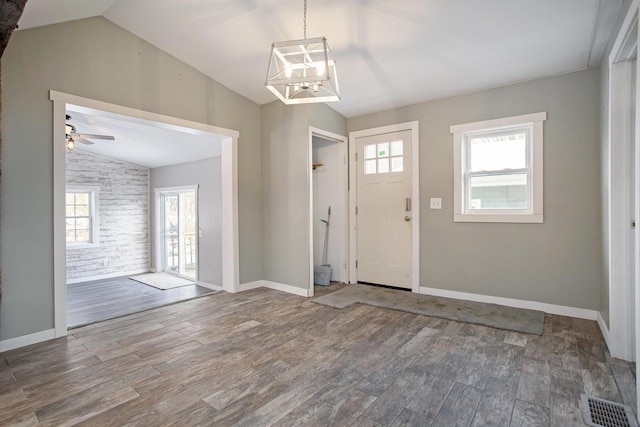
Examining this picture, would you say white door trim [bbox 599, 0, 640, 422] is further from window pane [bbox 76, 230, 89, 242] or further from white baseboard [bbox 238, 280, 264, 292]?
window pane [bbox 76, 230, 89, 242]

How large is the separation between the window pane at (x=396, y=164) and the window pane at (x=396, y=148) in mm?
70

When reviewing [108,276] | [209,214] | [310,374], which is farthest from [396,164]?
[108,276]

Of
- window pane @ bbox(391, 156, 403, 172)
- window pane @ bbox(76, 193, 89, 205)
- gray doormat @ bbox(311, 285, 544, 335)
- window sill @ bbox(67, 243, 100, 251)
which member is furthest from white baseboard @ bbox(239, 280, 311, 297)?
window pane @ bbox(76, 193, 89, 205)

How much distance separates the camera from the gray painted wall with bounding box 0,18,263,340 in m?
2.69

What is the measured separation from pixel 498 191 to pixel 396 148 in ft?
4.66

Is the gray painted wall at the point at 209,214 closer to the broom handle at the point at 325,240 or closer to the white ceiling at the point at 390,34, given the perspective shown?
the broom handle at the point at 325,240

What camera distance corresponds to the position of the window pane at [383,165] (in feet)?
15.0

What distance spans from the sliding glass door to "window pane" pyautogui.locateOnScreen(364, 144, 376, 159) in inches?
141

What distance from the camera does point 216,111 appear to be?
4.21 metres

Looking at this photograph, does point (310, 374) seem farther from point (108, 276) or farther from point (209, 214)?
point (108, 276)

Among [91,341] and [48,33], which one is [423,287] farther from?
[48,33]

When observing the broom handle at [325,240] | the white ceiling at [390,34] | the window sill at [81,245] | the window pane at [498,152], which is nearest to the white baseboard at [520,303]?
the window pane at [498,152]

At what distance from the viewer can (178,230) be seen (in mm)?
7234

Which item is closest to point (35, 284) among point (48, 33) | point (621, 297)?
point (48, 33)
